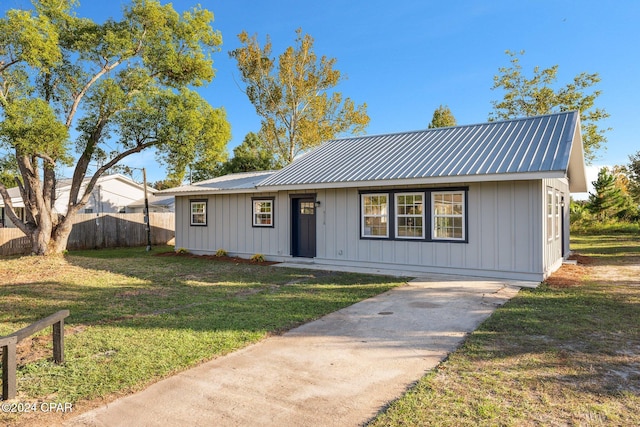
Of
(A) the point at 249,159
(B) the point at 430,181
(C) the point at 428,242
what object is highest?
(A) the point at 249,159

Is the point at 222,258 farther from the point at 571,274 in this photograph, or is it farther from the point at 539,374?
the point at 539,374

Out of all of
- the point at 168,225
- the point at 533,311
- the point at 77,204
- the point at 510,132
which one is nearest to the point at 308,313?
the point at 533,311

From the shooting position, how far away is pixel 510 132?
11.5 metres

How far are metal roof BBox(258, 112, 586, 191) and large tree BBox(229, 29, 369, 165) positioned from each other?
13.9 metres

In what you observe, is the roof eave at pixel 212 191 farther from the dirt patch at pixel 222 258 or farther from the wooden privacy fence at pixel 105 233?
the wooden privacy fence at pixel 105 233

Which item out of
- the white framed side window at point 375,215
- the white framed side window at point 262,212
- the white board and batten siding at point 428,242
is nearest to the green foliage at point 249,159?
the white board and batten siding at point 428,242

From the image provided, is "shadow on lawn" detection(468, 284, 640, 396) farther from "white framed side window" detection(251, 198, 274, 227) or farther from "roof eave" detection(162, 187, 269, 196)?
"roof eave" detection(162, 187, 269, 196)

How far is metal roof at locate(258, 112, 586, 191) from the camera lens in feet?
30.3

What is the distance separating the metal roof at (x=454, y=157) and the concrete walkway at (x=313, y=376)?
13.1 feet

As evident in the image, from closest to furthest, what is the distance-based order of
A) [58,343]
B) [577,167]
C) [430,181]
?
[58,343] → [430,181] → [577,167]

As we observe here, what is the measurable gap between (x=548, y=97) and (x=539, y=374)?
1133 inches

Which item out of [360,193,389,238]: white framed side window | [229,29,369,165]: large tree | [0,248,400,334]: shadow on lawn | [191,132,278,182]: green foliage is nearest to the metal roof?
[360,193,389,238]: white framed side window

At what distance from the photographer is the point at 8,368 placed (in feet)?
11.5

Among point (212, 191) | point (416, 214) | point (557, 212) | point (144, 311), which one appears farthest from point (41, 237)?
point (557, 212)
